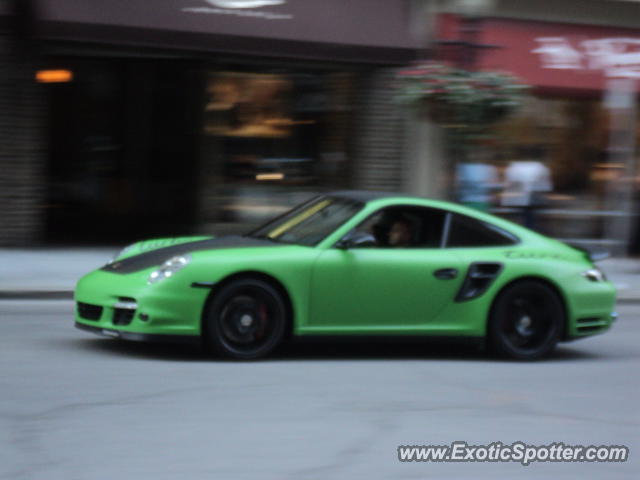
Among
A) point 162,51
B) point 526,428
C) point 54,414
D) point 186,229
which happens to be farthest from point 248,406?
point 186,229

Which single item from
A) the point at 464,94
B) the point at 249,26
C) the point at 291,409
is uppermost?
the point at 249,26

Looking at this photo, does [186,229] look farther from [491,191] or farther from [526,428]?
[526,428]

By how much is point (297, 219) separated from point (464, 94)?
567 cm

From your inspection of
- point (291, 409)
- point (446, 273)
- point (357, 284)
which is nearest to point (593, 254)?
point (446, 273)

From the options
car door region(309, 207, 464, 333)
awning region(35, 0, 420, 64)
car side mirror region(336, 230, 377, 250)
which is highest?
awning region(35, 0, 420, 64)

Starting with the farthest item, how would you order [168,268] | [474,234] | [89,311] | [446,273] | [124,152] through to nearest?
[124,152], [474,234], [446,273], [89,311], [168,268]

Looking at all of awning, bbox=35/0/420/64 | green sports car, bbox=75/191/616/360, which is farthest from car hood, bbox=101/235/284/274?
awning, bbox=35/0/420/64

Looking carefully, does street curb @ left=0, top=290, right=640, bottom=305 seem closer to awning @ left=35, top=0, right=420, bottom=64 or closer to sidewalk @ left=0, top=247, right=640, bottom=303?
sidewalk @ left=0, top=247, right=640, bottom=303

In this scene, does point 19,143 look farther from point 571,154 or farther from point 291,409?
Answer: point 291,409

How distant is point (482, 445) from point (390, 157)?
39.2 feet

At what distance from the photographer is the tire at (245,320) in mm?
7914

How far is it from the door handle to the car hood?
1.18 metres

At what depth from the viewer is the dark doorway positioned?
668 inches

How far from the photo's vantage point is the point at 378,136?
17.5 meters
